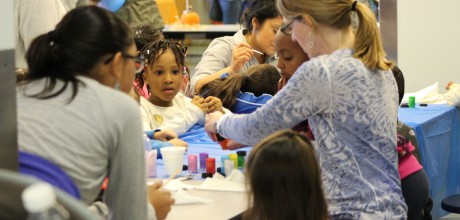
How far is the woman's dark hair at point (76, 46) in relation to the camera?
193 centimetres

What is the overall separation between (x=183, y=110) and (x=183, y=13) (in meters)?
6.50

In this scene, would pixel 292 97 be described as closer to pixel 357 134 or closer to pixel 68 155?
A: pixel 357 134

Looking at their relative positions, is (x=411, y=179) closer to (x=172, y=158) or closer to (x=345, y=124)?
(x=345, y=124)

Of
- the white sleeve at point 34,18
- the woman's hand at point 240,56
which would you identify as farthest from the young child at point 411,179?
the white sleeve at point 34,18

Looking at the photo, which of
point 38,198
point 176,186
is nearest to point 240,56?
point 176,186

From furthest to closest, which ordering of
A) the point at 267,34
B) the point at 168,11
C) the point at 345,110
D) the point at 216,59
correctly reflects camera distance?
the point at 168,11 < the point at 216,59 < the point at 267,34 < the point at 345,110

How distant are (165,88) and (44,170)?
2253mm

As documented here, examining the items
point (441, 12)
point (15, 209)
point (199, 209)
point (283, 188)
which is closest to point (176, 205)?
Answer: point (199, 209)

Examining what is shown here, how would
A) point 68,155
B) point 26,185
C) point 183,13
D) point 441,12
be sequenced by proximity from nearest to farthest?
1. point 26,185
2. point 68,155
3. point 441,12
4. point 183,13

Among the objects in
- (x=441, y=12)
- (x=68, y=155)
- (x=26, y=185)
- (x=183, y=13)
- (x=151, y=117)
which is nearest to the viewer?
(x=26, y=185)

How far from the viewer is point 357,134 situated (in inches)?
96.4

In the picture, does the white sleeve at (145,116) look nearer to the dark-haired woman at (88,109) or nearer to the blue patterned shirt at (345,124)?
the blue patterned shirt at (345,124)

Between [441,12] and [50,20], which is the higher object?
[50,20]

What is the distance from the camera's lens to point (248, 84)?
3.89m
